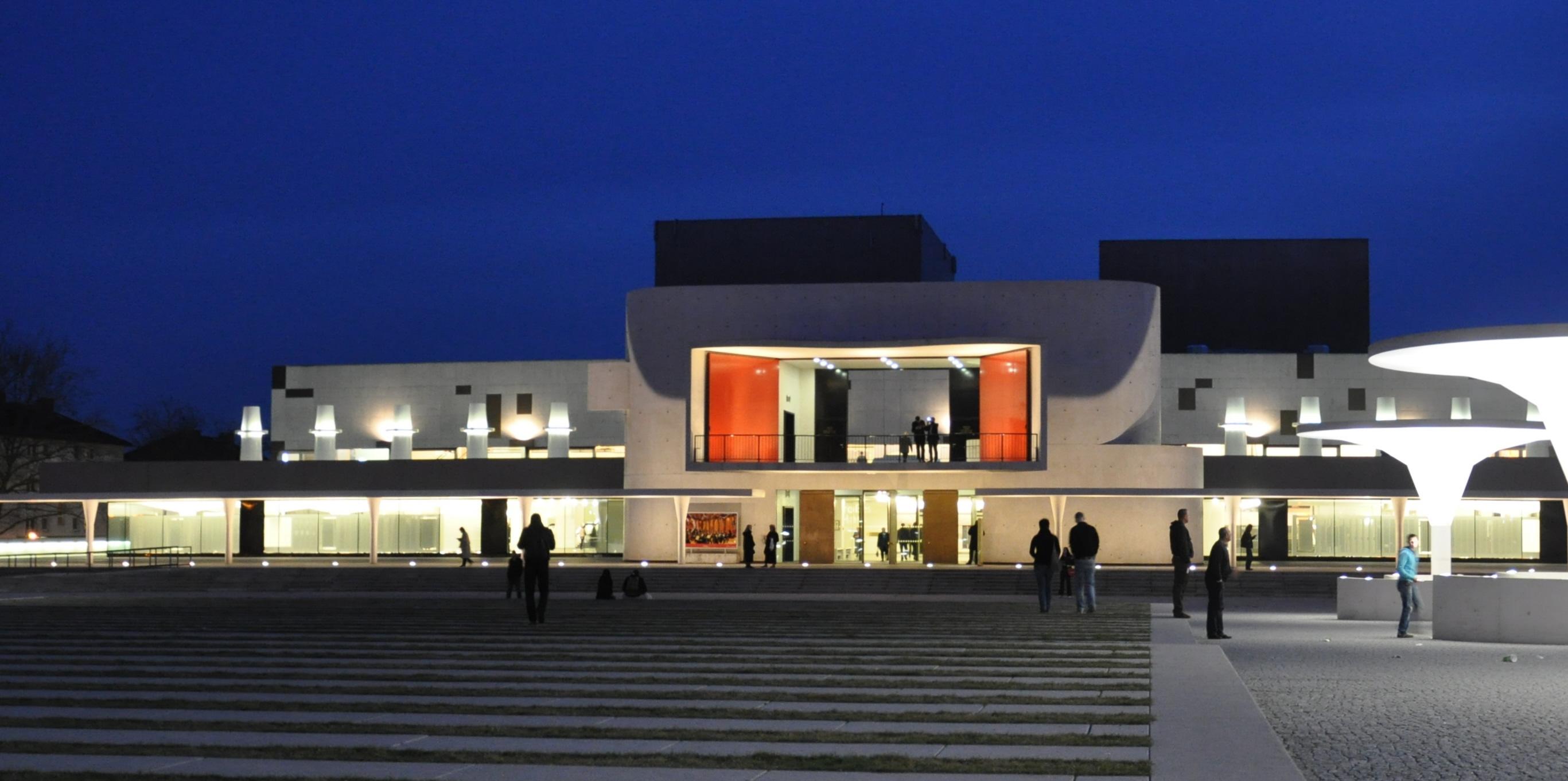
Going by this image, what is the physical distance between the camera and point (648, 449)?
4366 cm

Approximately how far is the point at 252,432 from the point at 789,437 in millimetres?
17455

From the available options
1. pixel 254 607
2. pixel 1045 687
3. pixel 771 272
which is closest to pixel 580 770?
pixel 1045 687

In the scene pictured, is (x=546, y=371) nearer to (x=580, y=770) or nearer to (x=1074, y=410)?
(x=1074, y=410)

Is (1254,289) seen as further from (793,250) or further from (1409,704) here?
(1409,704)

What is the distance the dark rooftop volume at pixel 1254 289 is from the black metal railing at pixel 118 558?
35550mm

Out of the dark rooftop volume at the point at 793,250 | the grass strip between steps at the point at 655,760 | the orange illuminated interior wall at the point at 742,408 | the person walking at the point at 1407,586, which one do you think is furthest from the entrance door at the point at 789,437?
the grass strip between steps at the point at 655,760

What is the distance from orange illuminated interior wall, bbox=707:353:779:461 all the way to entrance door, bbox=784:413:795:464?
42cm

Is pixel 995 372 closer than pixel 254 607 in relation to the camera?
No

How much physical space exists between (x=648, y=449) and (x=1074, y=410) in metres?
11.2

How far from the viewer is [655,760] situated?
29.5ft

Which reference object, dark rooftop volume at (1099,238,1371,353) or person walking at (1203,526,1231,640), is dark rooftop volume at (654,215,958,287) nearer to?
dark rooftop volume at (1099,238,1371,353)

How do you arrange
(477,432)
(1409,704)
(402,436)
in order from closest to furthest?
(1409,704) < (477,432) < (402,436)

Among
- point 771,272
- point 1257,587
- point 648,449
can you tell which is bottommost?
point 1257,587

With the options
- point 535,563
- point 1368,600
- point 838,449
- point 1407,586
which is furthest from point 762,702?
point 838,449
